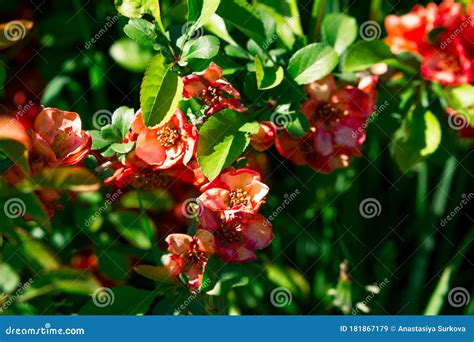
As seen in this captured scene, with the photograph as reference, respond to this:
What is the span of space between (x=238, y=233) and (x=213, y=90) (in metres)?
0.20

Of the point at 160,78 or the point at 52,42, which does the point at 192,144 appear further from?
the point at 52,42

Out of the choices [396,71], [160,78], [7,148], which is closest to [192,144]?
[160,78]

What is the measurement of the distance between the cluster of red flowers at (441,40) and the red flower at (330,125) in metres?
0.11

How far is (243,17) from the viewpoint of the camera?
1091 mm

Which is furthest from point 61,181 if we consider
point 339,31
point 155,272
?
point 339,31

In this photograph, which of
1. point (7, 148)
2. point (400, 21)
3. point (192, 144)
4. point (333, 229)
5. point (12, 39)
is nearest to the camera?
point (7, 148)

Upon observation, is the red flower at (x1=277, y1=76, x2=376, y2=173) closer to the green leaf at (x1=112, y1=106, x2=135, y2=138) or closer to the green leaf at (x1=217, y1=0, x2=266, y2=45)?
the green leaf at (x1=217, y1=0, x2=266, y2=45)

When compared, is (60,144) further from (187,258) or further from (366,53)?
(366,53)

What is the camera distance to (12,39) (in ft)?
3.62

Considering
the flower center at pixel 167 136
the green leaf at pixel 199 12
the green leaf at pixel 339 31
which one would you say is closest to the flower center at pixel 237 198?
the flower center at pixel 167 136

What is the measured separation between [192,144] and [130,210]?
1.29 ft

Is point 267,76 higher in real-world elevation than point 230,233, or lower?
higher

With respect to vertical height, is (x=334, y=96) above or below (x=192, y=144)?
above
